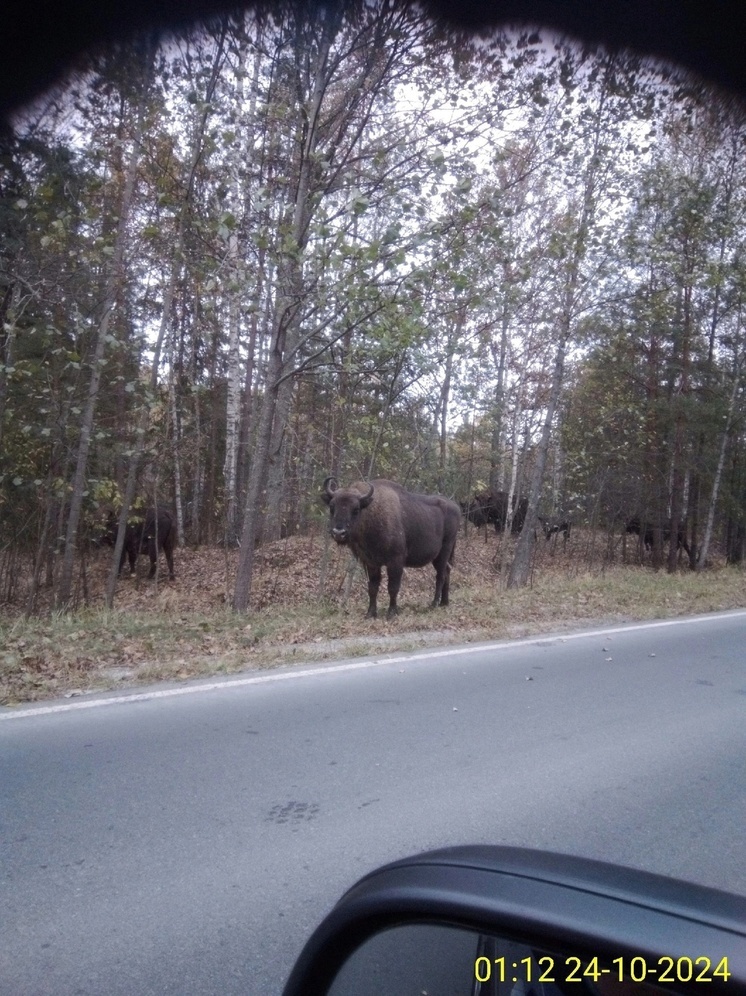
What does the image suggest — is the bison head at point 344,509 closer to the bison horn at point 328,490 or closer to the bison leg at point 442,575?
the bison horn at point 328,490

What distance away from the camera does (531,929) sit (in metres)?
1.62

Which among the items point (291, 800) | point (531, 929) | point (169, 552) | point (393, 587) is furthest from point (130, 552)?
point (531, 929)

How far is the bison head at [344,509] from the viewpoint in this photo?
11953mm

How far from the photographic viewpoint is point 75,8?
22.3ft

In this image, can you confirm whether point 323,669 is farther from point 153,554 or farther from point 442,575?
point 153,554

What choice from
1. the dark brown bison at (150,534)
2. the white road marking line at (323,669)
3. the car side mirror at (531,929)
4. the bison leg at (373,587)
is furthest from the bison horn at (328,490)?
the car side mirror at (531,929)

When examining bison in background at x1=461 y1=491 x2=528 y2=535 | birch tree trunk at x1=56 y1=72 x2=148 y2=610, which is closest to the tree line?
birch tree trunk at x1=56 y1=72 x2=148 y2=610

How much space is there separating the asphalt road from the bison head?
131 inches

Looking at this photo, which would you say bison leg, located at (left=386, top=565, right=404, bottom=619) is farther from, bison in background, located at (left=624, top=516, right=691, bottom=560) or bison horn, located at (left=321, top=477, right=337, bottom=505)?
bison in background, located at (left=624, top=516, right=691, bottom=560)

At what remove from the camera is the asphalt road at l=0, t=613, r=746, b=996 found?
12.2ft

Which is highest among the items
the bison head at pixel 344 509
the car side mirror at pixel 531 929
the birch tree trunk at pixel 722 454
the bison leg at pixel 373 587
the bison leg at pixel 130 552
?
the birch tree trunk at pixel 722 454

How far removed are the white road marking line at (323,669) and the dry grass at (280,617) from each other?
0.40 m

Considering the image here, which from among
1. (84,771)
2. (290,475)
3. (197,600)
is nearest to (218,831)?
(84,771)

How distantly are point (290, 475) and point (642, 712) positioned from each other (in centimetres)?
1278
